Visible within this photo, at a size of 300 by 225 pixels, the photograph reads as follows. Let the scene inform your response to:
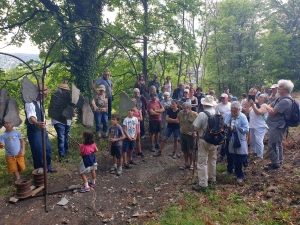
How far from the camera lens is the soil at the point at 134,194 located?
14.4 ft

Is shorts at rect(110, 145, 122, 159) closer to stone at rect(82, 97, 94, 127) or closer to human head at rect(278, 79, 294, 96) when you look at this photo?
stone at rect(82, 97, 94, 127)

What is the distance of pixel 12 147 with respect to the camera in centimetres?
517

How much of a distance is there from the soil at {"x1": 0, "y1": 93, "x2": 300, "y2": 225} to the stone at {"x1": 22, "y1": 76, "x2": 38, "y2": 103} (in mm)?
2264

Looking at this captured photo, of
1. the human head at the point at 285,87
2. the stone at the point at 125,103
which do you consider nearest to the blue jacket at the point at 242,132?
the human head at the point at 285,87

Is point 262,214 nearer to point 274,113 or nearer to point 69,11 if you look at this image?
point 274,113

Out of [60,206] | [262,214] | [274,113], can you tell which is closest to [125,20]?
[274,113]

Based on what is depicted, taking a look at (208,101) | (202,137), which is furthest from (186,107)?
(202,137)

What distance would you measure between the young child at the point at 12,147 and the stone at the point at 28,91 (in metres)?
0.79

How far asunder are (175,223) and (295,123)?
12.2ft

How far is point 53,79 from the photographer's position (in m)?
11.3

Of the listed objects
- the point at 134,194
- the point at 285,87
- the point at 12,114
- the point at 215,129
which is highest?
the point at 285,87

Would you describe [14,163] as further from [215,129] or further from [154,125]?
[215,129]

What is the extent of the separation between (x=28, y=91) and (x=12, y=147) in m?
1.41

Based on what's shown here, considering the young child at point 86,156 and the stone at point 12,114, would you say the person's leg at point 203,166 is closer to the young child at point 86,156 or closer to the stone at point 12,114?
the young child at point 86,156
